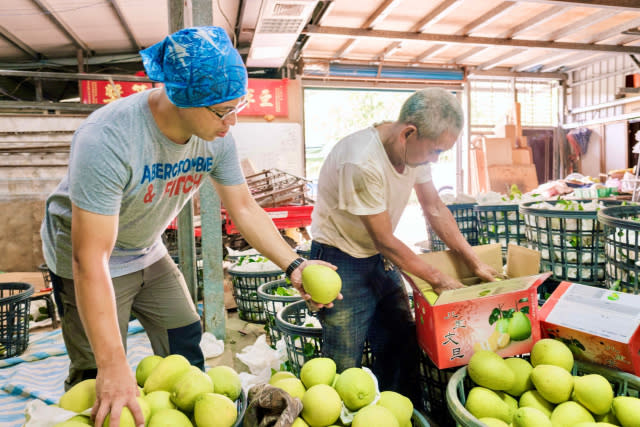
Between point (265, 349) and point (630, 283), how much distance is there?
7.01 feet

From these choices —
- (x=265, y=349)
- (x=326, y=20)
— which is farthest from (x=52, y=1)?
(x=265, y=349)

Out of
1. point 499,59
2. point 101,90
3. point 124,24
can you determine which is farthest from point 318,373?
point 499,59

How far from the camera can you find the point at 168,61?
139 cm

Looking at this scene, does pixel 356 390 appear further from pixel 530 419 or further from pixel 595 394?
pixel 595 394

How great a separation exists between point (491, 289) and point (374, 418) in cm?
→ 76

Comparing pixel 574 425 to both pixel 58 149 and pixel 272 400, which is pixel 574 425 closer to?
pixel 272 400

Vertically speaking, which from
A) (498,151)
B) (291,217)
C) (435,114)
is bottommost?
(291,217)

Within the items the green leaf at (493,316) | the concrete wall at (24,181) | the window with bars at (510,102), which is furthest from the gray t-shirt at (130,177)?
the window with bars at (510,102)

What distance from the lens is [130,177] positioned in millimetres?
1468

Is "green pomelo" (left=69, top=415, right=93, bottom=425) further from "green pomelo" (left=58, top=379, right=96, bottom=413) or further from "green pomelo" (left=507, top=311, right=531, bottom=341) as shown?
"green pomelo" (left=507, top=311, right=531, bottom=341)

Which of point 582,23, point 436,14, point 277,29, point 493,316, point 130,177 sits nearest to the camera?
point 130,177

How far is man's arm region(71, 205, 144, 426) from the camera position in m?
1.08

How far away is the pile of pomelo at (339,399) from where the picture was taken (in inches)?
46.8

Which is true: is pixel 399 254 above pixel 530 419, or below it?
above
